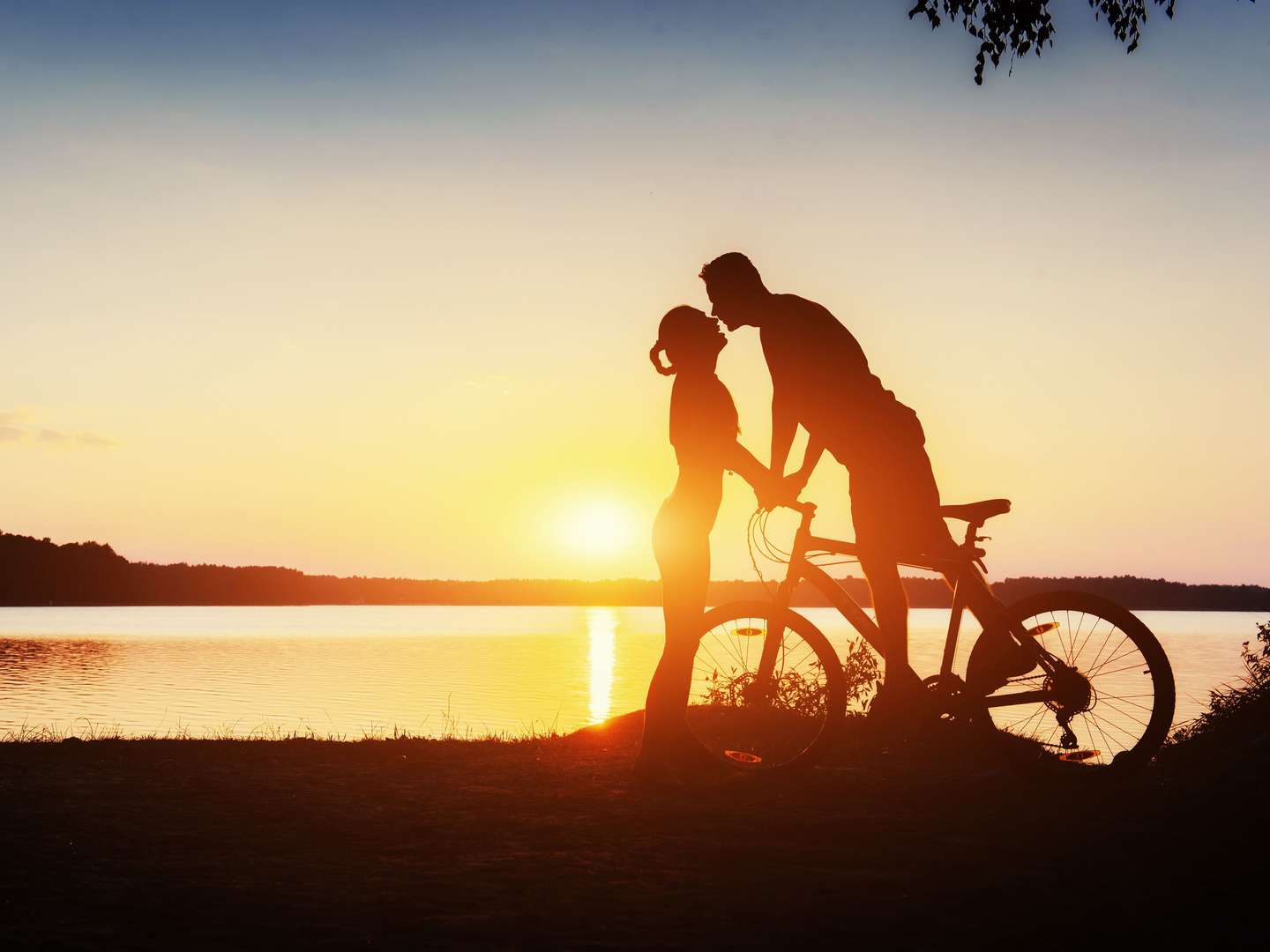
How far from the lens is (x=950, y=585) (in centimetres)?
661

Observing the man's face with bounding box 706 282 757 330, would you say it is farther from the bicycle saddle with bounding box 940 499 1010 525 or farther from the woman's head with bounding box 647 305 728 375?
the bicycle saddle with bounding box 940 499 1010 525

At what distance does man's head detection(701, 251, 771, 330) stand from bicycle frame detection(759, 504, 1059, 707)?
1.27m

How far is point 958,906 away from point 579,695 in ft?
143

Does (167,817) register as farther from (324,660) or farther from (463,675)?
(324,660)

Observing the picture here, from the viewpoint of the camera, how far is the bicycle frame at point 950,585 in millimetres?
6242

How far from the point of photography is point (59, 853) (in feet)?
15.6

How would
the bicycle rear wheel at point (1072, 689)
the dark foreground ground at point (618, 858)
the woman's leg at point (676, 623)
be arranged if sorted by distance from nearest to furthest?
the dark foreground ground at point (618, 858)
the bicycle rear wheel at point (1072, 689)
the woman's leg at point (676, 623)

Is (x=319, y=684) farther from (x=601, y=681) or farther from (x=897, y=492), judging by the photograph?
(x=897, y=492)

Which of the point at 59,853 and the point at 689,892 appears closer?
the point at 689,892

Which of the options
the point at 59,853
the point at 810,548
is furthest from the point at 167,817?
the point at 810,548

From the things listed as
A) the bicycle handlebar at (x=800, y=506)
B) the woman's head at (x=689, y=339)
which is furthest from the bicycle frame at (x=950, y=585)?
the woman's head at (x=689, y=339)

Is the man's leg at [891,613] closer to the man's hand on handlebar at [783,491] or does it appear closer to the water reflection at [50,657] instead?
the man's hand on handlebar at [783,491]

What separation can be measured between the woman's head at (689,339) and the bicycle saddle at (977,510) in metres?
1.77

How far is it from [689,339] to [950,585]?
2.30m
